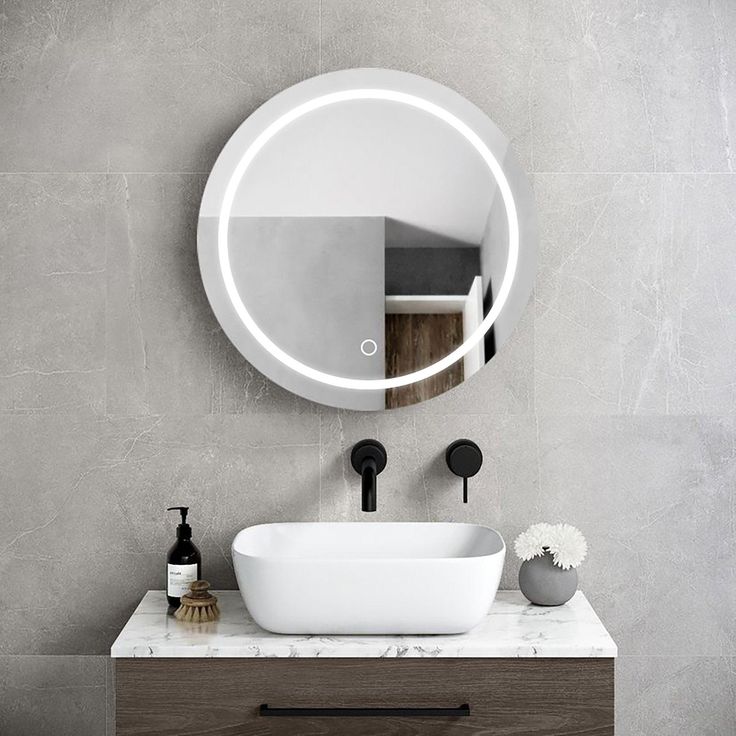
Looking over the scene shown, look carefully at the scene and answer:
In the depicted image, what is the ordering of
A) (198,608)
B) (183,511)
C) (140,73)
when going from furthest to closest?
(140,73)
(183,511)
(198,608)

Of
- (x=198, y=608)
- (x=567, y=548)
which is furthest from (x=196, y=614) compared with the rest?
(x=567, y=548)

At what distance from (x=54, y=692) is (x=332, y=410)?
849 mm

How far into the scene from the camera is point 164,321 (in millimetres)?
1880

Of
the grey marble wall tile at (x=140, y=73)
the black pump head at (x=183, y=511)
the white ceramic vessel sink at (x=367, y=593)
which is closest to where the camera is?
the white ceramic vessel sink at (x=367, y=593)

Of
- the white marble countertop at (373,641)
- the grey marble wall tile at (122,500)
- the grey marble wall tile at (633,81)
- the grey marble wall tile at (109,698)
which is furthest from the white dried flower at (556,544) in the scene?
the grey marble wall tile at (109,698)

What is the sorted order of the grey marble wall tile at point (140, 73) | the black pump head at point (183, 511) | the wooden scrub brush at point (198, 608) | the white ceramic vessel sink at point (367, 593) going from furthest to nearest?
1. the grey marble wall tile at point (140, 73)
2. the black pump head at point (183, 511)
3. the wooden scrub brush at point (198, 608)
4. the white ceramic vessel sink at point (367, 593)

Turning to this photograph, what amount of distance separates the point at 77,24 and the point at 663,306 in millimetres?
1384

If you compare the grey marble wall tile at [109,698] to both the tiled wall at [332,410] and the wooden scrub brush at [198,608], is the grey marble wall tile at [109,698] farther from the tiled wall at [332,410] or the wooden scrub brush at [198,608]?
the wooden scrub brush at [198,608]

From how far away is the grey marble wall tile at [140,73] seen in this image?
1872mm

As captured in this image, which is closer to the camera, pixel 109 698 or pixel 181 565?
pixel 181 565

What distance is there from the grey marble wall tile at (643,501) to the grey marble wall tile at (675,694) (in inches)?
4.5

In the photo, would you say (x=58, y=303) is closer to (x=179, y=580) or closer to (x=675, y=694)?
(x=179, y=580)

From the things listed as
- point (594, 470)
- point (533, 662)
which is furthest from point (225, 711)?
point (594, 470)

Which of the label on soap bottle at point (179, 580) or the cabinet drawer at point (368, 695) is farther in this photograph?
the label on soap bottle at point (179, 580)
